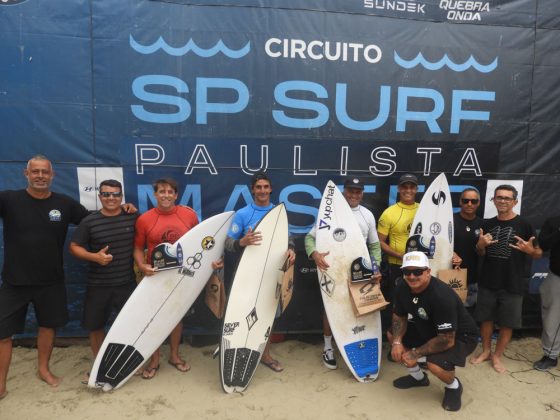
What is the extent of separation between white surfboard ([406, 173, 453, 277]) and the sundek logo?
1.91 feet

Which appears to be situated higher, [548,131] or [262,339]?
[548,131]

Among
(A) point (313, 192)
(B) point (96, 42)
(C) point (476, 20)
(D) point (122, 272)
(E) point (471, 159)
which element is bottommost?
(D) point (122, 272)

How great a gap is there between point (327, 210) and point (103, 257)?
1551 mm

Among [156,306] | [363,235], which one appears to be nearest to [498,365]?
[363,235]

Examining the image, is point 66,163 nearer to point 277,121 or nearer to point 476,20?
point 277,121

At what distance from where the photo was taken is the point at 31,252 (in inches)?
93.3

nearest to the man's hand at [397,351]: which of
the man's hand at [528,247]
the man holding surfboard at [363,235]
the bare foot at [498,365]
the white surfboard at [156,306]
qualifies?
the man holding surfboard at [363,235]

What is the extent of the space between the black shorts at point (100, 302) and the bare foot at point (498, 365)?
2.63 metres

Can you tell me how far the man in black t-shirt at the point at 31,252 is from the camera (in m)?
2.35

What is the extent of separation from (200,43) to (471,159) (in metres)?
2.40

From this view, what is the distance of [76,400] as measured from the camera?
7.79ft

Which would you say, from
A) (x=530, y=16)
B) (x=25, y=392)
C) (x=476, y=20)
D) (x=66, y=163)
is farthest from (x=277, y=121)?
(x=25, y=392)

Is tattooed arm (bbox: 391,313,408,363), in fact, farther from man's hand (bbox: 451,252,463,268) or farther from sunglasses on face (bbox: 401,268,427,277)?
man's hand (bbox: 451,252,463,268)

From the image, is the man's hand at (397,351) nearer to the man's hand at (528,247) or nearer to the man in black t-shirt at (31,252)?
the man's hand at (528,247)
